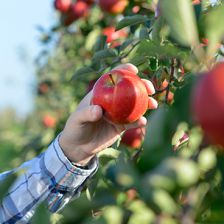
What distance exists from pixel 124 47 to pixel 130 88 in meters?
0.51

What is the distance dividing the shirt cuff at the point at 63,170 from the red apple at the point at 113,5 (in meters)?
0.98

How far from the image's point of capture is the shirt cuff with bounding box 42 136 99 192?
1.61 meters

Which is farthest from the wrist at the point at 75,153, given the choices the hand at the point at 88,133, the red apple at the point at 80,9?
the red apple at the point at 80,9

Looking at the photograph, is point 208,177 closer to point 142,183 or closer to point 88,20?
point 142,183

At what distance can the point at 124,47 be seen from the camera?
1.74m

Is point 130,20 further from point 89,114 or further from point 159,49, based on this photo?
point 159,49

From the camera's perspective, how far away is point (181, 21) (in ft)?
2.26

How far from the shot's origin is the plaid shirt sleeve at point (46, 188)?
5.34ft

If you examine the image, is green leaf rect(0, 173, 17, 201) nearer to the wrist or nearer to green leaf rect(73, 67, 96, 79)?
the wrist

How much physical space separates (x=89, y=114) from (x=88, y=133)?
16cm

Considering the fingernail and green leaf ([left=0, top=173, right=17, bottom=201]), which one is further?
the fingernail

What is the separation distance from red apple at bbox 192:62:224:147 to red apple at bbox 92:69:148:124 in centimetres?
59

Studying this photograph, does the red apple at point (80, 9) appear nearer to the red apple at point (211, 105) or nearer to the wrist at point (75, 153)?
the wrist at point (75, 153)

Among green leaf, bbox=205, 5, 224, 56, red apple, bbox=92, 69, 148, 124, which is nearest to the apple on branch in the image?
red apple, bbox=92, 69, 148, 124
